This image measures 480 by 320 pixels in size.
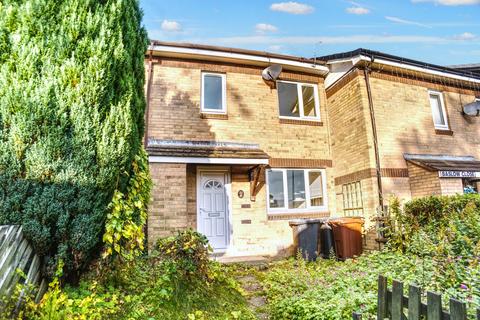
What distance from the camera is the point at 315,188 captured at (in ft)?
30.7

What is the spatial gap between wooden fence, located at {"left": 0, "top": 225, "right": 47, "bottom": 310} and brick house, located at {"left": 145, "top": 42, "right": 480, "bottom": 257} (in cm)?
418

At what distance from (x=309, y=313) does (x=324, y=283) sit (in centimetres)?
140

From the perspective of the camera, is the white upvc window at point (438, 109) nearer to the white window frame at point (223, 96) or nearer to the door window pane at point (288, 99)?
the door window pane at point (288, 99)

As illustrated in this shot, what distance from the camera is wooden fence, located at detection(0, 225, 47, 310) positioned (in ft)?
8.05

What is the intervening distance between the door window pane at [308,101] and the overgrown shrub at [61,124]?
295 inches

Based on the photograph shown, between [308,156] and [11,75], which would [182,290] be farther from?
[308,156]

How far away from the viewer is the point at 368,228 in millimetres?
7977

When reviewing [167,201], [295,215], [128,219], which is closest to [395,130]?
[295,215]

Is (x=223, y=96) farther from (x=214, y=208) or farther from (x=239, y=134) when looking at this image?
(x=214, y=208)

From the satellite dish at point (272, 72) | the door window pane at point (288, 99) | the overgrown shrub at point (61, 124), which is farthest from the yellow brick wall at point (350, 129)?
the overgrown shrub at point (61, 124)

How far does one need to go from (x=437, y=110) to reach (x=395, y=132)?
279cm

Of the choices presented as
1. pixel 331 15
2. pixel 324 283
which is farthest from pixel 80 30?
pixel 331 15

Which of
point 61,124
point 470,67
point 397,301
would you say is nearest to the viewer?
point 397,301

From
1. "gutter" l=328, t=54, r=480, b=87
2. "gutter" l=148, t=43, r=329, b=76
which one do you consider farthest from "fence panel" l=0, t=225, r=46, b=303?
"gutter" l=328, t=54, r=480, b=87
